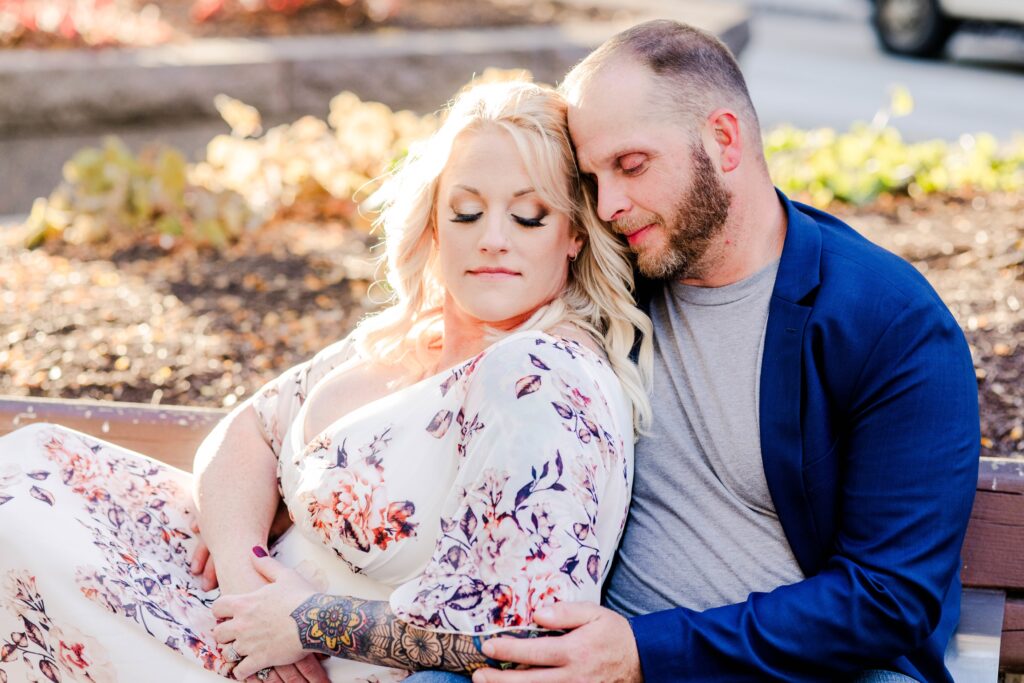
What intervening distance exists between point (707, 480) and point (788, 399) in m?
0.25

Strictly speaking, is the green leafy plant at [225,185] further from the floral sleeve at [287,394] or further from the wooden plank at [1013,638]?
the wooden plank at [1013,638]

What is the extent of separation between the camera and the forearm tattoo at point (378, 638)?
2309mm

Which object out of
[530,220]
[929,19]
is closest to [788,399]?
[530,220]

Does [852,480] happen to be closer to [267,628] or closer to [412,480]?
[412,480]

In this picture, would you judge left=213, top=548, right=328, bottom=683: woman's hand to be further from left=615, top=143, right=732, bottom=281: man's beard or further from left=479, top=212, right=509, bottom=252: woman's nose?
left=615, top=143, right=732, bottom=281: man's beard

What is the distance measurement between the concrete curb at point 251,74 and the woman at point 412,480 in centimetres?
509

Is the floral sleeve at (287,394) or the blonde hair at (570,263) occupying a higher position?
the blonde hair at (570,263)

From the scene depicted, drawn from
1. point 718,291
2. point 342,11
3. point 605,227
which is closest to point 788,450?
point 718,291

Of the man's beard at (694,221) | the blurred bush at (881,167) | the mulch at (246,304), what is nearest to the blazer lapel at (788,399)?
the man's beard at (694,221)

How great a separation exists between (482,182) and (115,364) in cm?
187

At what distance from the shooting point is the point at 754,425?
8.23 ft

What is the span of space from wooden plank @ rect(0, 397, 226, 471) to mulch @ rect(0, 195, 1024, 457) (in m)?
0.44

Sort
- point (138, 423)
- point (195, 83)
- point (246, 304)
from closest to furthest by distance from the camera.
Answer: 1. point (138, 423)
2. point (246, 304)
3. point (195, 83)

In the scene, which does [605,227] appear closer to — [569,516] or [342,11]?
[569,516]
